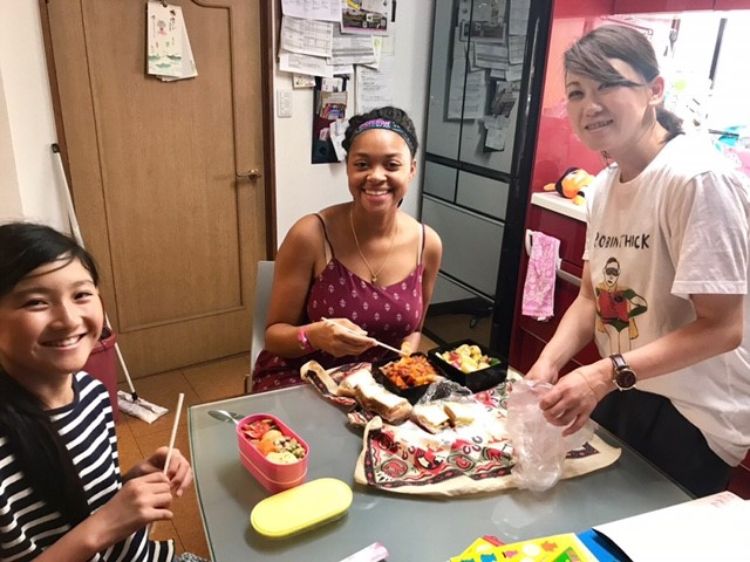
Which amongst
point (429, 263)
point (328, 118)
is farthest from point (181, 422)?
point (328, 118)

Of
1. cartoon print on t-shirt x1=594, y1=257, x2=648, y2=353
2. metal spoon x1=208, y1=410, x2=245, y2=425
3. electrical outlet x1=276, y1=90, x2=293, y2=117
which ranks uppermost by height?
electrical outlet x1=276, y1=90, x2=293, y2=117

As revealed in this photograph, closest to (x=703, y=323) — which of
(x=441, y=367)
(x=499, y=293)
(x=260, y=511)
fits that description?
(x=441, y=367)

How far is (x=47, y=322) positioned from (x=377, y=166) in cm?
87

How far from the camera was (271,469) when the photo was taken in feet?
3.22

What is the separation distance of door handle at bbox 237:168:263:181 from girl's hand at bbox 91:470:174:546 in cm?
222

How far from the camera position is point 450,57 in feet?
10.2

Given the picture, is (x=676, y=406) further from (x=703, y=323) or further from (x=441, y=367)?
(x=441, y=367)

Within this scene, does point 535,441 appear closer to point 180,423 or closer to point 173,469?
point 173,469

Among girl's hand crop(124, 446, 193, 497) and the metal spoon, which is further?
the metal spoon

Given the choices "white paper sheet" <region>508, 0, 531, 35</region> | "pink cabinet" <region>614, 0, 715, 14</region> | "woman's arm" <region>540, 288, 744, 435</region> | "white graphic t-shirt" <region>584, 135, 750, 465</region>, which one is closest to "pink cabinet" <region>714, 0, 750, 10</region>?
"pink cabinet" <region>614, 0, 715, 14</region>

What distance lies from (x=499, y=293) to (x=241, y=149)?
140cm

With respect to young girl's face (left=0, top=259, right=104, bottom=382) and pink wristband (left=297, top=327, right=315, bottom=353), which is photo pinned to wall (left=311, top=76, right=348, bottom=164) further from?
young girl's face (left=0, top=259, right=104, bottom=382)

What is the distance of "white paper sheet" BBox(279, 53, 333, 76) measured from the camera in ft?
9.36

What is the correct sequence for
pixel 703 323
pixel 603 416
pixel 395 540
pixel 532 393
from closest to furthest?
pixel 395 540 → pixel 703 323 → pixel 532 393 → pixel 603 416
